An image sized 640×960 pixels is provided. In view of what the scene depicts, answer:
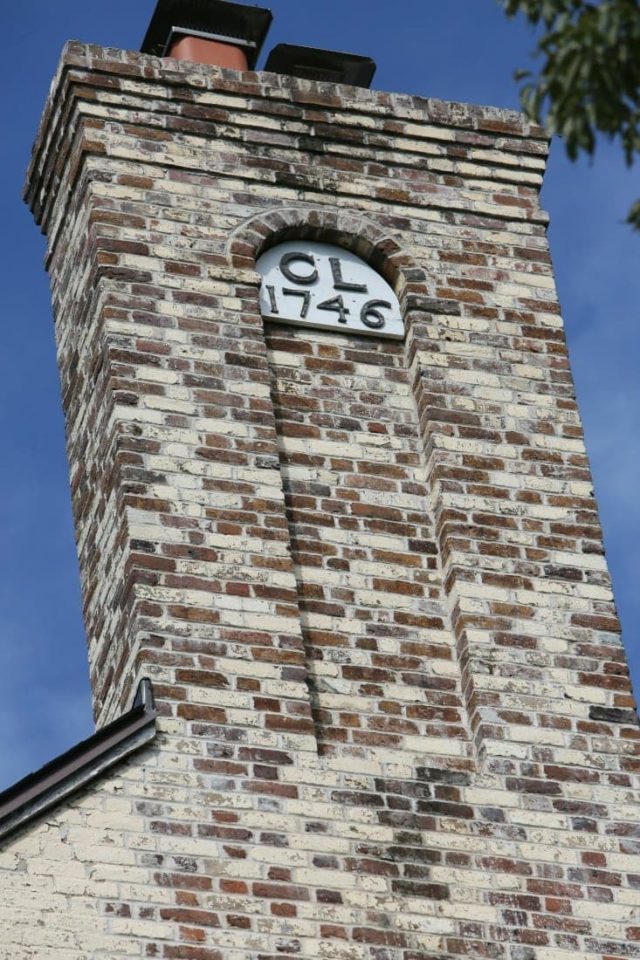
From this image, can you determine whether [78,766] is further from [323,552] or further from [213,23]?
[213,23]

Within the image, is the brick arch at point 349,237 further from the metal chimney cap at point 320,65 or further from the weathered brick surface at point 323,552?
the metal chimney cap at point 320,65

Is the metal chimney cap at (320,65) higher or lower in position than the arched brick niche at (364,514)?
higher

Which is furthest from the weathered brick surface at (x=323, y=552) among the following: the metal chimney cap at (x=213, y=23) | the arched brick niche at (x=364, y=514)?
the metal chimney cap at (x=213, y=23)

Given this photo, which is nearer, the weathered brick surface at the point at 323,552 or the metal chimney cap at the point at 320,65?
the weathered brick surface at the point at 323,552

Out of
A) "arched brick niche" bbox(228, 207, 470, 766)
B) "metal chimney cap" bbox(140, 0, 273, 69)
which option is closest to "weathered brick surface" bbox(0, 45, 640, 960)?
"arched brick niche" bbox(228, 207, 470, 766)

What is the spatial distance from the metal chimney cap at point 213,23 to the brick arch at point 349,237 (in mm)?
1279

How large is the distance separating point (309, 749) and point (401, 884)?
0.64m

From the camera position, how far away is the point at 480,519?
11711 mm

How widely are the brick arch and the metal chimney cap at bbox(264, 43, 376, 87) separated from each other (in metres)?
1.23

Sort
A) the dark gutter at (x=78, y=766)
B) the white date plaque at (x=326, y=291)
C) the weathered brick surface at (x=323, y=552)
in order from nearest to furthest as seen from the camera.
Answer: the dark gutter at (x=78, y=766), the weathered brick surface at (x=323, y=552), the white date plaque at (x=326, y=291)

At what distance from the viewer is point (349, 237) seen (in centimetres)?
1245

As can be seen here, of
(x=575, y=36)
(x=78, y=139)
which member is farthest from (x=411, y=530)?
(x=575, y=36)

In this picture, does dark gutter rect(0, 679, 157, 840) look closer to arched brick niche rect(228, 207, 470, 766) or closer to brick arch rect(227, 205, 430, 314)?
arched brick niche rect(228, 207, 470, 766)

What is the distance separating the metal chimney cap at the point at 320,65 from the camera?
1343cm
